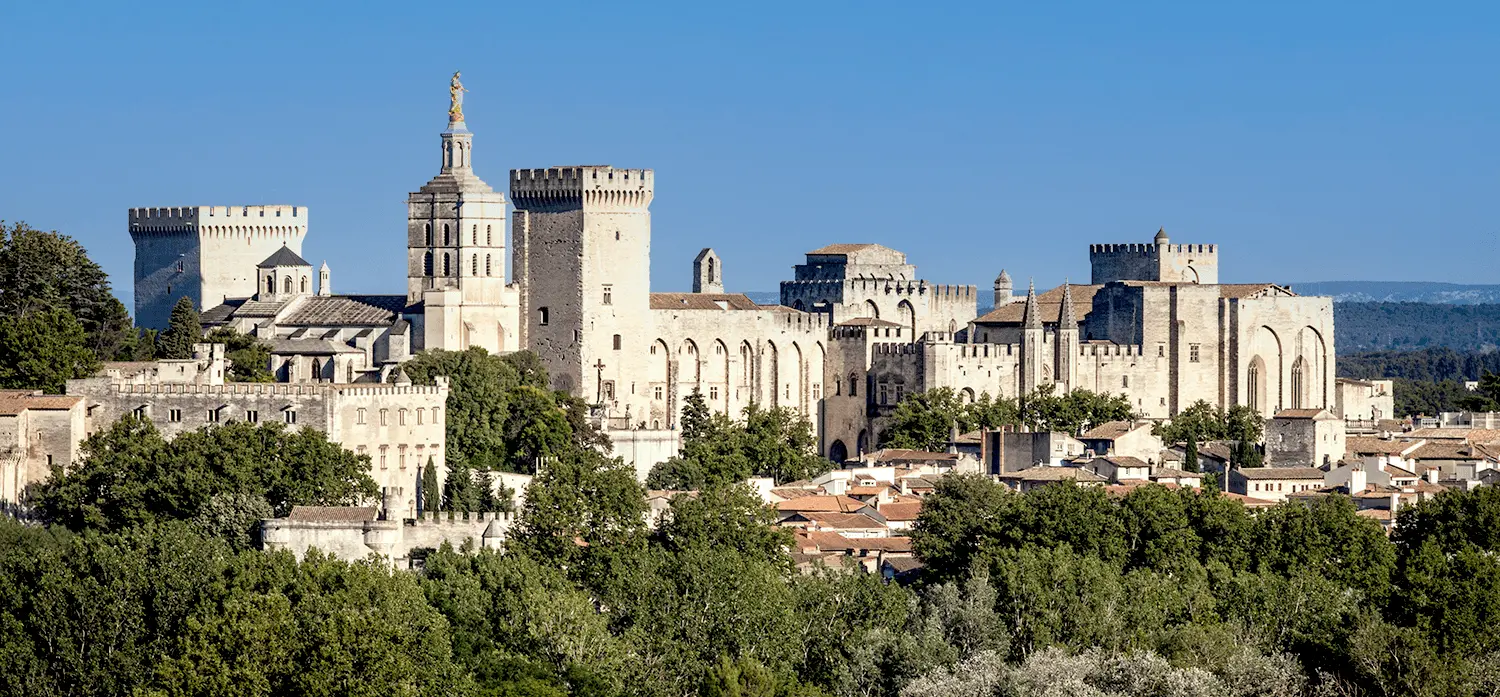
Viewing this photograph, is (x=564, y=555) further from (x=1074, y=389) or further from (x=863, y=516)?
(x=1074, y=389)

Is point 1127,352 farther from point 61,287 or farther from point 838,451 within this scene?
point 61,287

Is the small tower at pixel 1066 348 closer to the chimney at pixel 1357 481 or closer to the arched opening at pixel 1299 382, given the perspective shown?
the arched opening at pixel 1299 382

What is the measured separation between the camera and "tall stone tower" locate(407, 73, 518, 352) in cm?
9162

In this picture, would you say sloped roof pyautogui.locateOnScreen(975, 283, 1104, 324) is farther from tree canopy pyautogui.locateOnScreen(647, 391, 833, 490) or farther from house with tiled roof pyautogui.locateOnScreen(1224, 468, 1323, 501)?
house with tiled roof pyautogui.locateOnScreen(1224, 468, 1323, 501)

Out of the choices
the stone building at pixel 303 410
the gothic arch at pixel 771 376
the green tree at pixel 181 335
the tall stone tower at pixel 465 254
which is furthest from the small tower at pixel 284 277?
the stone building at pixel 303 410

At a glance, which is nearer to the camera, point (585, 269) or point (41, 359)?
point (41, 359)

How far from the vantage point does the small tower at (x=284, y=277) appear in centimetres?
10025

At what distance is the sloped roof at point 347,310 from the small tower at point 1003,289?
3226 cm

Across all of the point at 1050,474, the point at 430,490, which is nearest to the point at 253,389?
the point at 430,490

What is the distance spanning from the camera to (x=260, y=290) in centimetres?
9981

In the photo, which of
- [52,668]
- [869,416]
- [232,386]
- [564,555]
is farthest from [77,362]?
[869,416]

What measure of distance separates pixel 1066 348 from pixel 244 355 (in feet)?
97.1

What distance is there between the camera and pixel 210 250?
349ft

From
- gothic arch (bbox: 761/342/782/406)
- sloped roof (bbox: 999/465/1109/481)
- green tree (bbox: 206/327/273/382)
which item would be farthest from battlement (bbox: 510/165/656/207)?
sloped roof (bbox: 999/465/1109/481)
